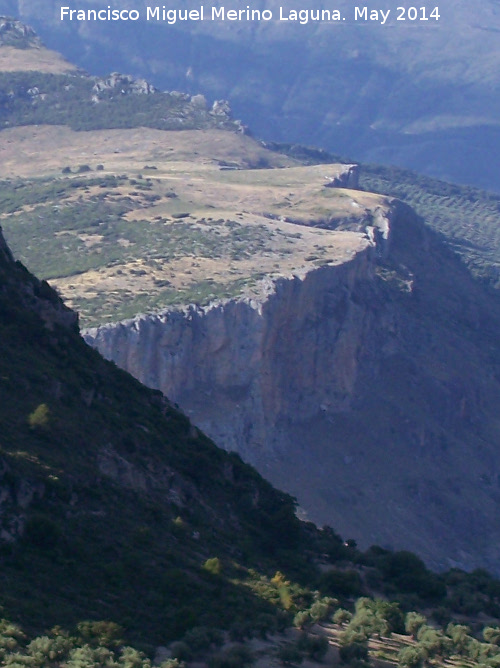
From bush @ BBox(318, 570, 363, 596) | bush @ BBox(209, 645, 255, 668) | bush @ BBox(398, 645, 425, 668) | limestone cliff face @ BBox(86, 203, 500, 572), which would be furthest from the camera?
limestone cliff face @ BBox(86, 203, 500, 572)

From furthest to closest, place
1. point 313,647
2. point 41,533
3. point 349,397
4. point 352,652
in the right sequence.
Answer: point 349,397 → point 352,652 → point 41,533 → point 313,647

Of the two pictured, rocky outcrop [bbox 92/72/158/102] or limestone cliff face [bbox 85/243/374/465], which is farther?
rocky outcrop [bbox 92/72/158/102]

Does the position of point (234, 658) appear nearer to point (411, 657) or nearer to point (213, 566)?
point (411, 657)

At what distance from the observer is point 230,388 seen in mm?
52812

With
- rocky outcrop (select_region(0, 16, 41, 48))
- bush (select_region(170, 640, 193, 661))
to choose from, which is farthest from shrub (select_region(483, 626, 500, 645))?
rocky outcrop (select_region(0, 16, 41, 48))

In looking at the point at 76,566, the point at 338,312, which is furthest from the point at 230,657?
the point at 338,312

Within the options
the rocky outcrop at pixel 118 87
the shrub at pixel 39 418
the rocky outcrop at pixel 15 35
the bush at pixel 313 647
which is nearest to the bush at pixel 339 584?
the bush at pixel 313 647

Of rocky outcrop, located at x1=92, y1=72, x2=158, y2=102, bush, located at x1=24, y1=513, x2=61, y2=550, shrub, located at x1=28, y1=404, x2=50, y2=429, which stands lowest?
bush, located at x1=24, y1=513, x2=61, y2=550

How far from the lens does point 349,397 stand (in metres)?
58.1

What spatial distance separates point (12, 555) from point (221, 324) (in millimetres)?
32651

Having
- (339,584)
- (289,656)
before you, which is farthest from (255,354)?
(289,656)

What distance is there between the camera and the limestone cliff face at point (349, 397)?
5109 cm

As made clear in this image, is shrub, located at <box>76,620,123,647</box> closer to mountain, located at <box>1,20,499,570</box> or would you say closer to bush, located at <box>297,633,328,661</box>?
bush, located at <box>297,633,328,661</box>

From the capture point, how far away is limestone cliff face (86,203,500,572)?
51094 mm
